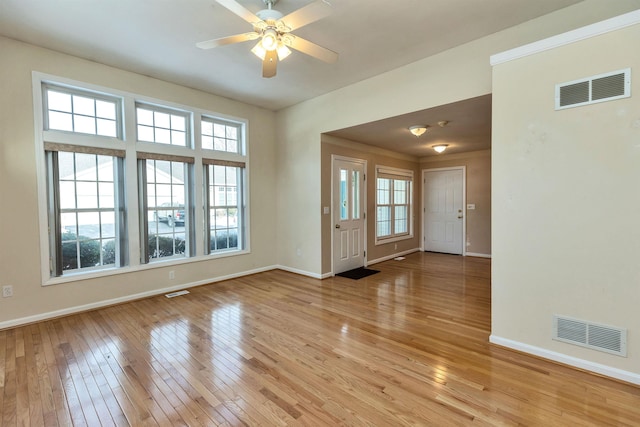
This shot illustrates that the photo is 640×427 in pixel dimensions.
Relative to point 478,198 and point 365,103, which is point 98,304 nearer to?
point 365,103

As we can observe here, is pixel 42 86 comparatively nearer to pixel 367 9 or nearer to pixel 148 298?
pixel 148 298

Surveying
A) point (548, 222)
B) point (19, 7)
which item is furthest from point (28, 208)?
point (548, 222)

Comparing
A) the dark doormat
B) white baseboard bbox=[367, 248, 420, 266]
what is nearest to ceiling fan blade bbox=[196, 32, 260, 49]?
the dark doormat

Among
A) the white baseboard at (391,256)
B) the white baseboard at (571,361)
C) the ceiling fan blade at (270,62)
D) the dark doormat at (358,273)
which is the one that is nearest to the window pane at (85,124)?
the ceiling fan blade at (270,62)

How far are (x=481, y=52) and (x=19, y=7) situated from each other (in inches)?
181

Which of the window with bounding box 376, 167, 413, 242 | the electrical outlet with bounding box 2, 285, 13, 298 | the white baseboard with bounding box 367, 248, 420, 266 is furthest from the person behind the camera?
the window with bounding box 376, 167, 413, 242

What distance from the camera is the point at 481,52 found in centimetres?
309

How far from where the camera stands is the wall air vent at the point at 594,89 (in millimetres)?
2055

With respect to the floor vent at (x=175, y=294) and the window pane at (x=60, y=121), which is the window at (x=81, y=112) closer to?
the window pane at (x=60, y=121)

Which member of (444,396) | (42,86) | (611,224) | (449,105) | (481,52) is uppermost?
(481,52)

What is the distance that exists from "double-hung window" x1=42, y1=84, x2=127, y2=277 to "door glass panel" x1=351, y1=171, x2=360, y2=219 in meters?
3.76

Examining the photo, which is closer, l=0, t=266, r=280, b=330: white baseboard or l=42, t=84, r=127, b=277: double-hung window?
l=0, t=266, r=280, b=330: white baseboard

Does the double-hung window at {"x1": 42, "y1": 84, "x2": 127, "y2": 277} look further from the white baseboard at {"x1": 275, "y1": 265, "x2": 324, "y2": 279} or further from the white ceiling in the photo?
the white baseboard at {"x1": 275, "y1": 265, "x2": 324, "y2": 279}

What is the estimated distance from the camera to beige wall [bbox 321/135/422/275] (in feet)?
16.3
